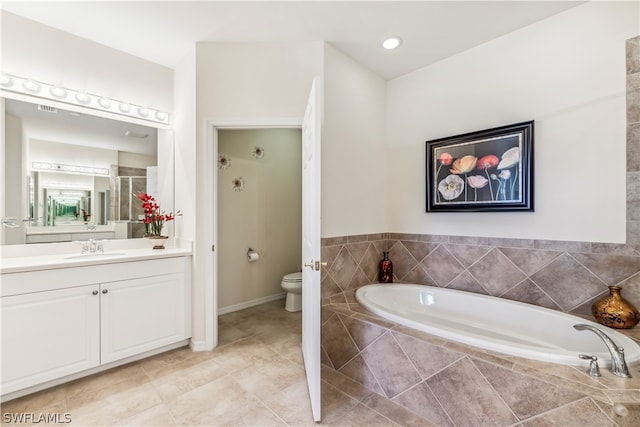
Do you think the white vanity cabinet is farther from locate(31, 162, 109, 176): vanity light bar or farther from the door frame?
locate(31, 162, 109, 176): vanity light bar

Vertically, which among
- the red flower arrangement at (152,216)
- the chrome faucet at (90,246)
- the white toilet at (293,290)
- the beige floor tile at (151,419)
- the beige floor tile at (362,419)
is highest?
the red flower arrangement at (152,216)

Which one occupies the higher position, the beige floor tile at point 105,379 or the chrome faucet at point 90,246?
the chrome faucet at point 90,246

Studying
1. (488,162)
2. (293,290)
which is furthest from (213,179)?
(488,162)

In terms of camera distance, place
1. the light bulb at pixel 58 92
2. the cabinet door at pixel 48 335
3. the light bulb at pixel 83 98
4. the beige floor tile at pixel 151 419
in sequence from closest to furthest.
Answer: the beige floor tile at pixel 151 419, the cabinet door at pixel 48 335, the light bulb at pixel 58 92, the light bulb at pixel 83 98

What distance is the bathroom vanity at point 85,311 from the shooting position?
169cm

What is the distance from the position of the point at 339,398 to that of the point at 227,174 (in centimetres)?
260

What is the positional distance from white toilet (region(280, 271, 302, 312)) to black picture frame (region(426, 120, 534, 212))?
1691 mm

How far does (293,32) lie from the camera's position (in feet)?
7.15

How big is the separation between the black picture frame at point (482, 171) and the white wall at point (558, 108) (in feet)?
0.28

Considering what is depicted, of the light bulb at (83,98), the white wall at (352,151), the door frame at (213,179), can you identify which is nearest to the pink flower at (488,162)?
the white wall at (352,151)

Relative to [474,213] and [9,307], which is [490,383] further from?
[9,307]

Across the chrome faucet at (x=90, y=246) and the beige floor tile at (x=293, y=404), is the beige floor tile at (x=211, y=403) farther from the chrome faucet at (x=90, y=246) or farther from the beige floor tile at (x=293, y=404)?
the chrome faucet at (x=90, y=246)

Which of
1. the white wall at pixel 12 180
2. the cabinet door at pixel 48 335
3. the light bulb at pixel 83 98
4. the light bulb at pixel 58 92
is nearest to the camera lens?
the cabinet door at pixel 48 335

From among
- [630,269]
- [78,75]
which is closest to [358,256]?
[630,269]
